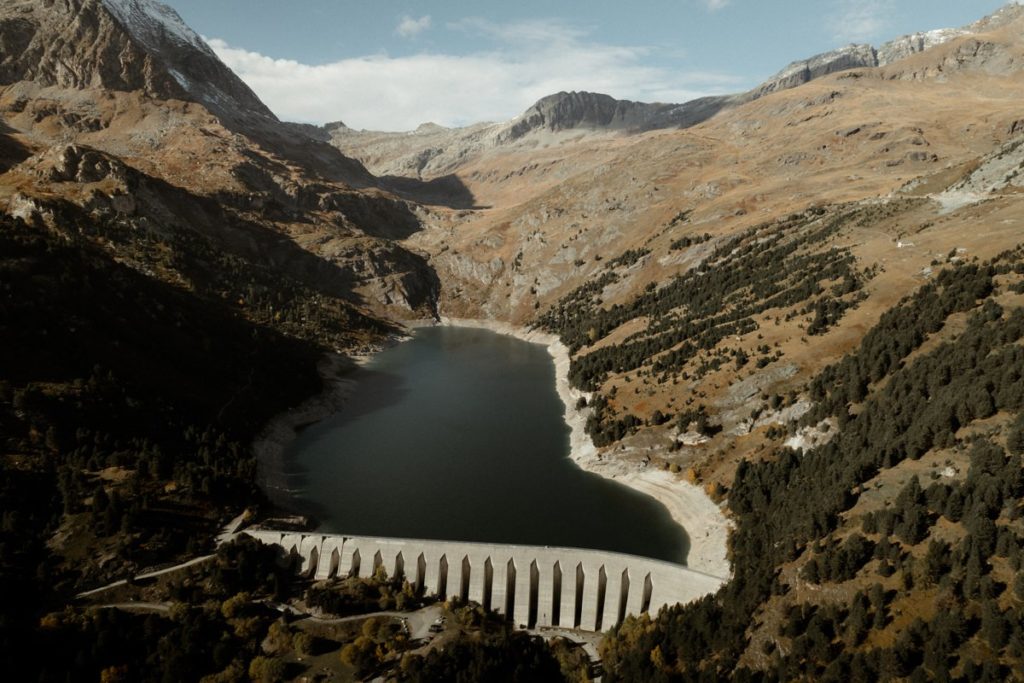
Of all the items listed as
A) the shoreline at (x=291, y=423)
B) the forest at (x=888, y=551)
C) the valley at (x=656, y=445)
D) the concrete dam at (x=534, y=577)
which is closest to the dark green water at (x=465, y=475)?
the valley at (x=656, y=445)

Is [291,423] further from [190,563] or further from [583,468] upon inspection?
[583,468]

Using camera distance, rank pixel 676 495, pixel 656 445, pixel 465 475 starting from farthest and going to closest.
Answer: pixel 656 445, pixel 465 475, pixel 676 495

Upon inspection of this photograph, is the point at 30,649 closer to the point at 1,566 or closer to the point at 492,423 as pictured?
the point at 1,566

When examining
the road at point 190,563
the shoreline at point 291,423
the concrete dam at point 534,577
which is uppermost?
the shoreline at point 291,423

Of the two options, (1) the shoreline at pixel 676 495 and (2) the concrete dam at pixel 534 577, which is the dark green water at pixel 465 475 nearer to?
(1) the shoreline at pixel 676 495

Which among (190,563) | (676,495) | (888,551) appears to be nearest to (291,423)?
(190,563)

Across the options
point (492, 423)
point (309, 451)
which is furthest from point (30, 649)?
point (492, 423)
